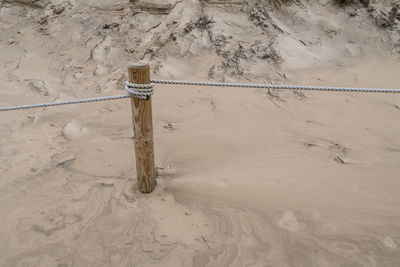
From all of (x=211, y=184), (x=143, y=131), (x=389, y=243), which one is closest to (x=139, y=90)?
(x=143, y=131)

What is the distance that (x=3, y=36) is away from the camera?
4.82 metres

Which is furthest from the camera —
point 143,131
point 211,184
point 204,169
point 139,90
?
point 204,169

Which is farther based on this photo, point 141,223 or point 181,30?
point 181,30

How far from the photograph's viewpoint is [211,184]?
2391mm

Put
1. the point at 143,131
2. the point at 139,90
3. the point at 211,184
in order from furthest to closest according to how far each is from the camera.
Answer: the point at 211,184 < the point at 143,131 < the point at 139,90

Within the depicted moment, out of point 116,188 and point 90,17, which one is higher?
point 90,17

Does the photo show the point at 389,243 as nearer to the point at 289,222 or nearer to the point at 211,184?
the point at 289,222

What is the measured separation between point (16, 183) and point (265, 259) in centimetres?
199

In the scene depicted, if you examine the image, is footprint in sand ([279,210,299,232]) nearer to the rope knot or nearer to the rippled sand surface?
the rippled sand surface

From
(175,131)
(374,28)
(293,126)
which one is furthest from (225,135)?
(374,28)

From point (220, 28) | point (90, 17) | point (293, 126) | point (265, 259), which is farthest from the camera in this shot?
point (90, 17)

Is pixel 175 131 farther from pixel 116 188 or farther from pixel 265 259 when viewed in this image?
pixel 265 259

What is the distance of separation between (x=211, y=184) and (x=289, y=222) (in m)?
0.64

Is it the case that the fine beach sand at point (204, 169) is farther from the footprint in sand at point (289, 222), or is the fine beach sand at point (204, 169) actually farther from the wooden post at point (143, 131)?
the wooden post at point (143, 131)
